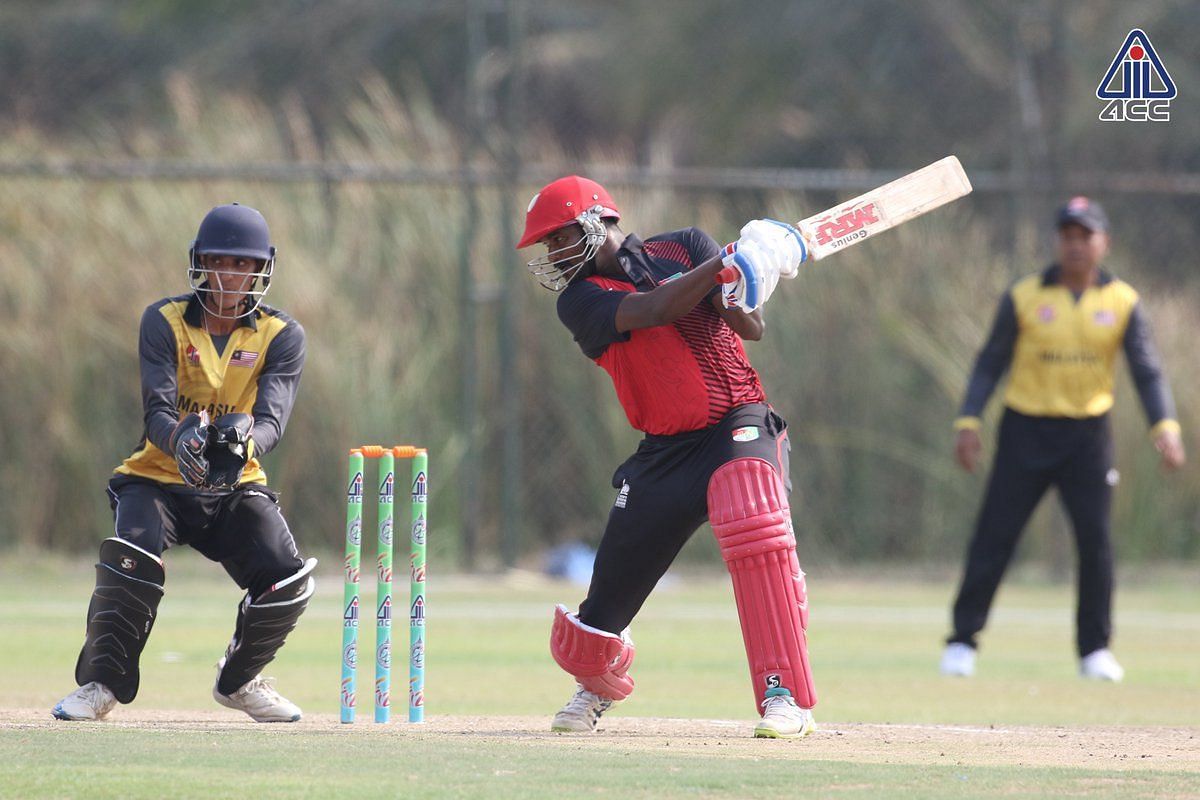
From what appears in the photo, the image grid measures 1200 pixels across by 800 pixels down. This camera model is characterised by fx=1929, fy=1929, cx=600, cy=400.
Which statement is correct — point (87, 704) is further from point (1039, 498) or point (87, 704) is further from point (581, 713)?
point (1039, 498)

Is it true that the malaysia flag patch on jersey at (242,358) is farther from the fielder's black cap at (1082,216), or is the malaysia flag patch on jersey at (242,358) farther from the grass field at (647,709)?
the fielder's black cap at (1082,216)

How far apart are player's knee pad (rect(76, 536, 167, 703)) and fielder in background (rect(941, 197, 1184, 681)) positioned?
13.5 ft

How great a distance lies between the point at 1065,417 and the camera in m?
9.27

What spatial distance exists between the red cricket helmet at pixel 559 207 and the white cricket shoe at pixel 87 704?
6.76ft

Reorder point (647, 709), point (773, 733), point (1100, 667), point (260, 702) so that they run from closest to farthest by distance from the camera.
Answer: point (773, 733), point (260, 702), point (647, 709), point (1100, 667)

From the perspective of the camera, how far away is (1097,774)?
536 cm

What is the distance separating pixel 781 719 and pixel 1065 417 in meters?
3.71

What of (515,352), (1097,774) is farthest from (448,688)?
(515,352)

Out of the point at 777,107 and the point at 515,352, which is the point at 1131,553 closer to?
the point at 515,352

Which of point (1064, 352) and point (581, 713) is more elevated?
point (1064, 352)

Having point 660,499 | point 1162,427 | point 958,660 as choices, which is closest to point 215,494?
point 660,499

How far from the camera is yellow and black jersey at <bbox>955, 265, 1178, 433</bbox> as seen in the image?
9.31 meters

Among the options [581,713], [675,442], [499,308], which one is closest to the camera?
[675,442]

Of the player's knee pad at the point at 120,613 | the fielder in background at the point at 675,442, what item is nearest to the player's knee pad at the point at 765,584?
the fielder in background at the point at 675,442
